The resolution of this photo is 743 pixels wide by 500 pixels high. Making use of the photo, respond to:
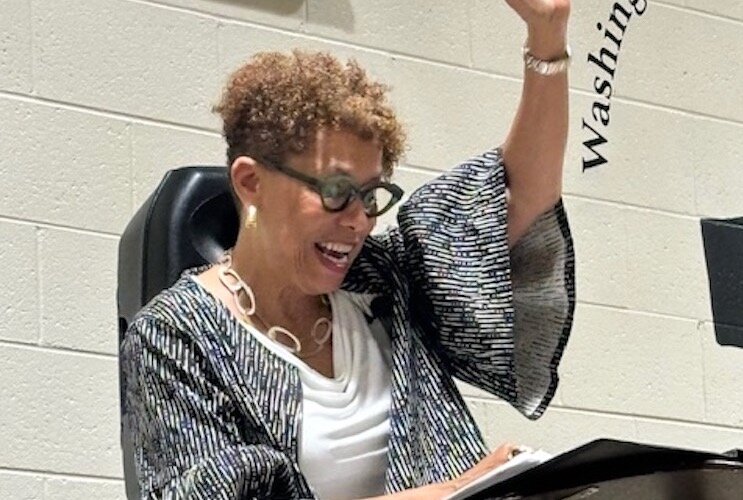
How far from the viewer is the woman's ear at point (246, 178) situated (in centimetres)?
158

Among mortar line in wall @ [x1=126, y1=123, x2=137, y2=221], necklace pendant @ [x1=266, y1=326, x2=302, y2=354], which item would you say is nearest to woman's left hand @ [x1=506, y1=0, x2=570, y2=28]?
necklace pendant @ [x1=266, y1=326, x2=302, y2=354]

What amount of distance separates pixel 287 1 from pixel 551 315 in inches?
42.4

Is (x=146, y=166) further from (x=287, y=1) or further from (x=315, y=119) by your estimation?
(x=315, y=119)

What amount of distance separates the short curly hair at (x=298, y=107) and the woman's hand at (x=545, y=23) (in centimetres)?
16

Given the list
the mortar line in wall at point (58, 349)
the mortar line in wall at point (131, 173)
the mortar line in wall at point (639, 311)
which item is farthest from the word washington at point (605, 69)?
the mortar line in wall at point (58, 349)

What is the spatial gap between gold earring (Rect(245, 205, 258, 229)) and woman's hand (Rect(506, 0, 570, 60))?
324 mm

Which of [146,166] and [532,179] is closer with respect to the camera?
[532,179]

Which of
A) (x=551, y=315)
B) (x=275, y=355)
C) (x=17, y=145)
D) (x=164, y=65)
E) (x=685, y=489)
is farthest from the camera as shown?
(x=164, y=65)

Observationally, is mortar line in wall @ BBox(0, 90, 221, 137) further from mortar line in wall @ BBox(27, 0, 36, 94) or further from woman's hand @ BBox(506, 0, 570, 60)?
woman's hand @ BBox(506, 0, 570, 60)

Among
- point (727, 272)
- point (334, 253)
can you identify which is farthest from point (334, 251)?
point (727, 272)

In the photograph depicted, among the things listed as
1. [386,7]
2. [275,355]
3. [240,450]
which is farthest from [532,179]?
[386,7]

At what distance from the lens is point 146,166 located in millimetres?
2383

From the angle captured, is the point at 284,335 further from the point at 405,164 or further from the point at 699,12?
the point at 699,12

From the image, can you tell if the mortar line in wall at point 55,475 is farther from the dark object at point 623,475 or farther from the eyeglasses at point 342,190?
the dark object at point 623,475
